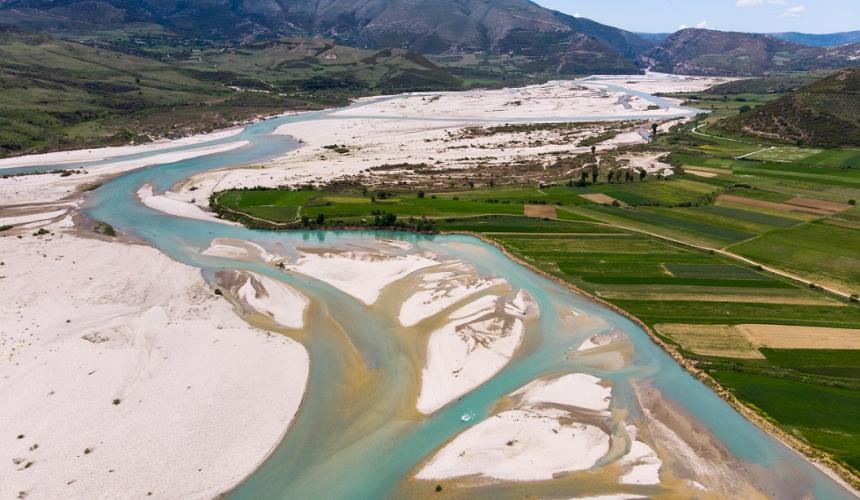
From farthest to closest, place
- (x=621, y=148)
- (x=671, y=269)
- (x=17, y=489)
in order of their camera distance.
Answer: (x=621, y=148) → (x=671, y=269) → (x=17, y=489)

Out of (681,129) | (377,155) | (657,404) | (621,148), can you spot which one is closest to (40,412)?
(657,404)

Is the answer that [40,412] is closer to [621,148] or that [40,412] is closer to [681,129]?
[621,148]

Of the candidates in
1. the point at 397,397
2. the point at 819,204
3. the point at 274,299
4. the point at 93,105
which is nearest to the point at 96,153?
the point at 93,105

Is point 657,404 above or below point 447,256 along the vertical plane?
below

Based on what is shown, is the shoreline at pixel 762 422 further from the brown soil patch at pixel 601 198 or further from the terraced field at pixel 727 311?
the brown soil patch at pixel 601 198

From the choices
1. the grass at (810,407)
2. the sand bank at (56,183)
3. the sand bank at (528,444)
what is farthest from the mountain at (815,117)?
the sand bank at (56,183)

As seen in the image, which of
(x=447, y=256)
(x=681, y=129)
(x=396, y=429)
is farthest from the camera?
(x=681, y=129)
